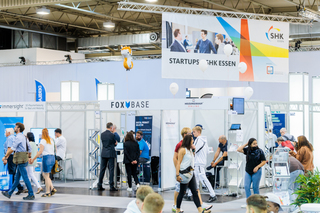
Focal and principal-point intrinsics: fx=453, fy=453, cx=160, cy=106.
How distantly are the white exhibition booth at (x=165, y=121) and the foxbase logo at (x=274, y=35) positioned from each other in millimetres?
2215

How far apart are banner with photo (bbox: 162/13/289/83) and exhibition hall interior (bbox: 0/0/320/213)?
29mm

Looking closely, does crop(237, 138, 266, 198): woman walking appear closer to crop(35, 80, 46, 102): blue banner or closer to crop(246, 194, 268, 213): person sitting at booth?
crop(246, 194, 268, 213): person sitting at booth

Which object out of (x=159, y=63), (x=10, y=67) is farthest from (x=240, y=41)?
(x=10, y=67)

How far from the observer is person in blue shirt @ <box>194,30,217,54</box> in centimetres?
1238

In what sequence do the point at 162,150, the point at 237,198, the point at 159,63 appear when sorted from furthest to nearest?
the point at 159,63 < the point at 162,150 < the point at 237,198

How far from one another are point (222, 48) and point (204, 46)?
0.53 m

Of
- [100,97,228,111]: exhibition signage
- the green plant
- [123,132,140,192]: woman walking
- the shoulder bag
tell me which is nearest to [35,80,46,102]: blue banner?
[100,97,228,111]: exhibition signage

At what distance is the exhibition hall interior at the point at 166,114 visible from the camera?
7.23m

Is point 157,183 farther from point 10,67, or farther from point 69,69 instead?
point 10,67

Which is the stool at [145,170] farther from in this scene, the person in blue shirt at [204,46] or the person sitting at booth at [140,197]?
A: the person sitting at booth at [140,197]

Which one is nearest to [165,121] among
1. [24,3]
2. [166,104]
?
[166,104]

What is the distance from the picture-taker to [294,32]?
16641 millimetres

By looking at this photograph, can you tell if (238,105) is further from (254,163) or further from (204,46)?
(204,46)

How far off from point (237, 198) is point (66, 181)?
15.4 feet
